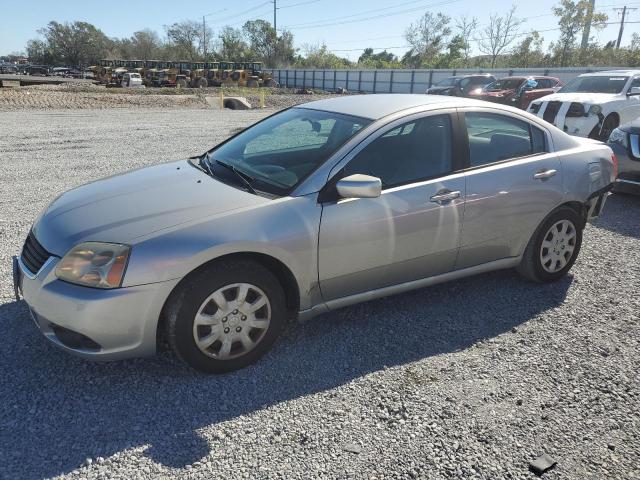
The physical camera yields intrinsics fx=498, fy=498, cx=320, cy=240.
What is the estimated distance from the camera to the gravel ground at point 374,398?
2.37 meters

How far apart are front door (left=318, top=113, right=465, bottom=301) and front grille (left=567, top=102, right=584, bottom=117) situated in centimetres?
836

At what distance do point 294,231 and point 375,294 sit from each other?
840 millimetres

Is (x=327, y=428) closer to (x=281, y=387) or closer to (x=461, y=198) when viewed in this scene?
(x=281, y=387)

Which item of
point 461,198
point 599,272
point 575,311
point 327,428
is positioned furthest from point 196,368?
point 599,272

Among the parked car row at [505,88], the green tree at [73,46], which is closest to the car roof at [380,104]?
the parked car row at [505,88]

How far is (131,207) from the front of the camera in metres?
3.04

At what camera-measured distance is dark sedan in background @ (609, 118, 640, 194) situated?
705 cm

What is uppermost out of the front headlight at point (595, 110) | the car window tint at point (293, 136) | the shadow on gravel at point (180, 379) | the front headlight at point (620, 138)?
the front headlight at point (595, 110)

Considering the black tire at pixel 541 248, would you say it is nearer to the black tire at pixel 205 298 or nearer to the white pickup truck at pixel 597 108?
the black tire at pixel 205 298

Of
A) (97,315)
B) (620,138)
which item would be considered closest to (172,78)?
(620,138)

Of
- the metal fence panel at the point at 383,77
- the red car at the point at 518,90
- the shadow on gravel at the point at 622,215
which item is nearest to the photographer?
the shadow on gravel at the point at 622,215

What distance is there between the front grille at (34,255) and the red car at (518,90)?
1723 cm

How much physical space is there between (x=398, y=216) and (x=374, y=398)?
1187mm

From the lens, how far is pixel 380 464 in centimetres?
236
